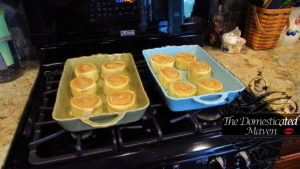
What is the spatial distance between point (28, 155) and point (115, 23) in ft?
1.72

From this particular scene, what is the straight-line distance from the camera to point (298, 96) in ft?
2.33

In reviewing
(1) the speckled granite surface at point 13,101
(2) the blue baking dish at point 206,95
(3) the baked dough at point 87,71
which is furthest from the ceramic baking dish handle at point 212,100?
(1) the speckled granite surface at point 13,101

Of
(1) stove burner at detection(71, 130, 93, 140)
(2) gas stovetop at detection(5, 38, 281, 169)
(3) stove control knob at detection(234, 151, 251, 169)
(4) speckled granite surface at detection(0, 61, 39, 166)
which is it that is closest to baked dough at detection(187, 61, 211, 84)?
(2) gas stovetop at detection(5, 38, 281, 169)

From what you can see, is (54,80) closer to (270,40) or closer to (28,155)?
(28,155)

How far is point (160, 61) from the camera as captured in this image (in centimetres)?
79

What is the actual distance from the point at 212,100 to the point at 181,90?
0.09 meters

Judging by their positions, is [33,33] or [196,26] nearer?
[33,33]

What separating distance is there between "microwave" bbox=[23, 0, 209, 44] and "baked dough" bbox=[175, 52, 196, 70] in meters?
0.12

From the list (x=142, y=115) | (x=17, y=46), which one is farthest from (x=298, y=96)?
(x=17, y=46)

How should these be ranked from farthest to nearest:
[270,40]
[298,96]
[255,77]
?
[270,40] < [255,77] < [298,96]

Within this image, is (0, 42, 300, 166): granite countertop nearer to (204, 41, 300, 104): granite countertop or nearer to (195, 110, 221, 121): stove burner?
(204, 41, 300, 104): granite countertop

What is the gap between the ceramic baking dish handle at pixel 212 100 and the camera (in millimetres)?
580

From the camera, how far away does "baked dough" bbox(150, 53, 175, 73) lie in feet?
2.56

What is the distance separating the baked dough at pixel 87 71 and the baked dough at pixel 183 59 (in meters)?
0.28
